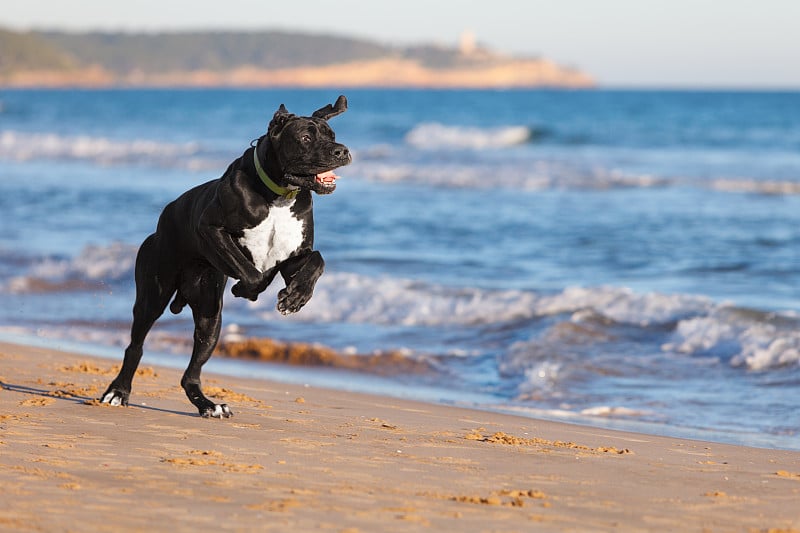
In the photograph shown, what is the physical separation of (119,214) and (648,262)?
9.40 m

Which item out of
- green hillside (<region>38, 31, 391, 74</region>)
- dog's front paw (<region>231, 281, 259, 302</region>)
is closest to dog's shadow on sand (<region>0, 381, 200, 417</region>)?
dog's front paw (<region>231, 281, 259, 302</region>)

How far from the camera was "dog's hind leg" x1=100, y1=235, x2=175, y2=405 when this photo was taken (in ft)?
21.0

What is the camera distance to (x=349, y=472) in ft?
16.1

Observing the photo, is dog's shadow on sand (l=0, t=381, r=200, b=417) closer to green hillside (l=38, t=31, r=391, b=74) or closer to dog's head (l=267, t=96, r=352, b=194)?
dog's head (l=267, t=96, r=352, b=194)

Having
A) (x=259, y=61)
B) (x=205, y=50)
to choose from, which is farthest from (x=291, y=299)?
(x=205, y=50)

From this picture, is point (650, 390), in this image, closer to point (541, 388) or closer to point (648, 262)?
point (541, 388)

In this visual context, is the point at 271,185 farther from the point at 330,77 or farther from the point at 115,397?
the point at 330,77

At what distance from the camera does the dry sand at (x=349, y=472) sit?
415 centimetres

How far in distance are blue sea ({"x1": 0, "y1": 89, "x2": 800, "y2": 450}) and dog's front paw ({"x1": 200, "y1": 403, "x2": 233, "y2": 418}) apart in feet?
7.78

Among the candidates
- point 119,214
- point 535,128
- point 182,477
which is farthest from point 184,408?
point 535,128

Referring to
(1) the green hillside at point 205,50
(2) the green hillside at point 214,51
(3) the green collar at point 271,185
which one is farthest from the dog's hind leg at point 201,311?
(1) the green hillside at point 205,50

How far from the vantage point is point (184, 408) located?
661 cm

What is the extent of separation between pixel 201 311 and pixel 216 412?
1.84ft

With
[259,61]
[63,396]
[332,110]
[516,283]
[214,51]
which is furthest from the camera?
[214,51]
